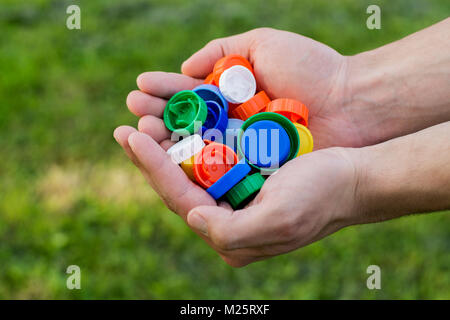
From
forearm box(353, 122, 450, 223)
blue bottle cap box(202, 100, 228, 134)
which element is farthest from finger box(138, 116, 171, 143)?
forearm box(353, 122, 450, 223)

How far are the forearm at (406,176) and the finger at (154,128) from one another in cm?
105

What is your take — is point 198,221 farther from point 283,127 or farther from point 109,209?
point 109,209

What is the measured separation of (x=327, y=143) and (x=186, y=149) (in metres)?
0.88

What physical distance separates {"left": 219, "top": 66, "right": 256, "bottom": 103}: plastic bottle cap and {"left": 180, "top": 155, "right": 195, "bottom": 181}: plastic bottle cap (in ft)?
1.91

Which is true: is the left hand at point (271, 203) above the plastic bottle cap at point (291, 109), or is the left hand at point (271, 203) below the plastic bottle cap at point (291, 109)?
below

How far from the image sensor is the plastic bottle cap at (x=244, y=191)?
261cm

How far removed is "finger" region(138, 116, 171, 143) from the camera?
2.91 metres

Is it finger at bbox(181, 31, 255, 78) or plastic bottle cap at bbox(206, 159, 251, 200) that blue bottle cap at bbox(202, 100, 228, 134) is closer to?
finger at bbox(181, 31, 255, 78)

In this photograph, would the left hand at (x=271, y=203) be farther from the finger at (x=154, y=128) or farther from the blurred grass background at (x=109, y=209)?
the blurred grass background at (x=109, y=209)

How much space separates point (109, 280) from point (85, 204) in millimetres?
678

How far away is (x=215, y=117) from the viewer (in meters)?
3.11

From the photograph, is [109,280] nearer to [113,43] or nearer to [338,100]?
[338,100]

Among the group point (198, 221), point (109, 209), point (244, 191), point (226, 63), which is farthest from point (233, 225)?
point (109, 209)

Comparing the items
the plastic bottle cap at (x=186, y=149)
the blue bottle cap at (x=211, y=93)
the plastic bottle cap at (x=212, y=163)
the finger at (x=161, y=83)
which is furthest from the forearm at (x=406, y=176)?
the finger at (x=161, y=83)
